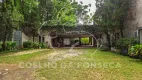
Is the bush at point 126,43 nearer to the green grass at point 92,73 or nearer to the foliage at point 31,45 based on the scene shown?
the green grass at point 92,73

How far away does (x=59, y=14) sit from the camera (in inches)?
1244

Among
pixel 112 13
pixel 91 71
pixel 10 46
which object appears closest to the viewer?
pixel 91 71

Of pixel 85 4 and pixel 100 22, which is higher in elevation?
pixel 85 4

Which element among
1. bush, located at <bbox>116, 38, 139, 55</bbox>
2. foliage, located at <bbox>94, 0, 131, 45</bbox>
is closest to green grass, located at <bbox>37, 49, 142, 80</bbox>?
bush, located at <bbox>116, 38, 139, 55</bbox>

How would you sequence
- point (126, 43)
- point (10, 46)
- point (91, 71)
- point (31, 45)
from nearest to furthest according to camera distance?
point (91, 71)
point (126, 43)
point (10, 46)
point (31, 45)

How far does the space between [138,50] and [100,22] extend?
972 cm

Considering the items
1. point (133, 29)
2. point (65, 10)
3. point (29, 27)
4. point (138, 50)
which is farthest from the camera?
point (65, 10)

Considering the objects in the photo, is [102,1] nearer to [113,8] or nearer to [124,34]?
[113,8]

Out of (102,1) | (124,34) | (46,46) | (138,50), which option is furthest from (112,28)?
(46,46)

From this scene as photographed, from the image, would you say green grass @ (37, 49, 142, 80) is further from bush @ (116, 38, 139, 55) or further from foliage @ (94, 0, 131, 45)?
foliage @ (94, 0, 131, 45)

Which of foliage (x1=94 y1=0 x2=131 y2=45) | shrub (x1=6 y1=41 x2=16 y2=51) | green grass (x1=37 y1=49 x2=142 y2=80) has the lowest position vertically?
green grass (x1=37 y1=49 x2=142 y2=80)

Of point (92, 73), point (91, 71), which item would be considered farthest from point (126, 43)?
point (92, 73)

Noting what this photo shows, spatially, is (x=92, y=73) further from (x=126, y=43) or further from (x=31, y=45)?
(x=31, y=45)

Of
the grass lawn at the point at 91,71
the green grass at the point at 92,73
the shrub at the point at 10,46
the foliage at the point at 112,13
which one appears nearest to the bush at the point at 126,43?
the foliage at the point at 112,13
